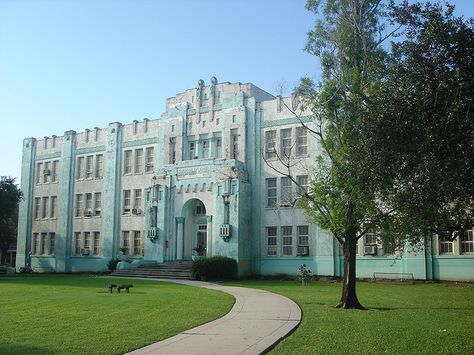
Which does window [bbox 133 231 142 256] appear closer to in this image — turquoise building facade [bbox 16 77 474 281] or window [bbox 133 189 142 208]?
turquoise building facade [bbox 16 77 474 281]

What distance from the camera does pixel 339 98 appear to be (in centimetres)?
1695

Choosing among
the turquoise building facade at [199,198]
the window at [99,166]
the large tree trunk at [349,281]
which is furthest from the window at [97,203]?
the large tree trunk at [349,281]

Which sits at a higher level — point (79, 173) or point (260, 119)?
point (260, 119)

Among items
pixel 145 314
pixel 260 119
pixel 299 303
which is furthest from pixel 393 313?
pixel 260 119

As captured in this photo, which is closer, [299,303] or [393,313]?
[393,313]

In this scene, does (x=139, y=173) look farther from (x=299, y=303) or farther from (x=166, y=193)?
(x=299, y=303)

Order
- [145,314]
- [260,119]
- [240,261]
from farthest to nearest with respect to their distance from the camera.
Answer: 1. [260,119]
2. [240,261]
3. [145,314]

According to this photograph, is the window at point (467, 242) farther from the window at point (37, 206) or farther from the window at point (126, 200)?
the window at point (37, 206)

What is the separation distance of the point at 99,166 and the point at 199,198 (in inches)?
472

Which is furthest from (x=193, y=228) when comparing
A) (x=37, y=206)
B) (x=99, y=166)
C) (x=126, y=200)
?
(x=37, y=206)

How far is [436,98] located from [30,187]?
43364 mm

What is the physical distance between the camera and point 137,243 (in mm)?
39812

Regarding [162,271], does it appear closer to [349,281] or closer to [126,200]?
[126,200]

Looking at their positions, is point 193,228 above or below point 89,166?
below
